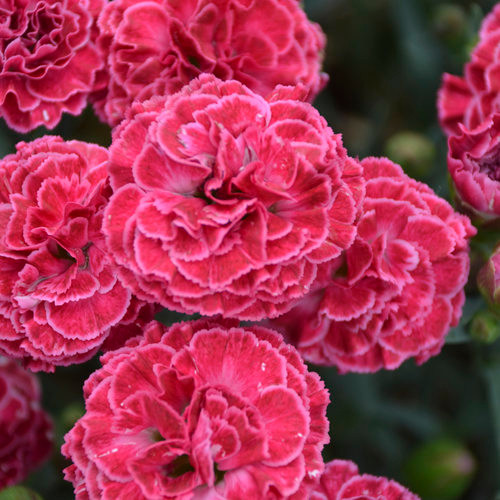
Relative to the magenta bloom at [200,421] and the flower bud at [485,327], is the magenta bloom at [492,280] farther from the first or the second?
the magenta bloom at [200,421]

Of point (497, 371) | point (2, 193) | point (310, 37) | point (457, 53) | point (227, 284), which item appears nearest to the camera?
point (227, 284)

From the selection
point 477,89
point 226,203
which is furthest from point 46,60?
point 477,89

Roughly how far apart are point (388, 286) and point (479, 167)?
10.5 inches

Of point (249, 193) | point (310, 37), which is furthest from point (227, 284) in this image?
point (310, 37)

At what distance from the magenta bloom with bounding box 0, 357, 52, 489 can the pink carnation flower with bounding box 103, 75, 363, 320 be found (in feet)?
1.65

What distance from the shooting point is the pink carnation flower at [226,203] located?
2.15ft

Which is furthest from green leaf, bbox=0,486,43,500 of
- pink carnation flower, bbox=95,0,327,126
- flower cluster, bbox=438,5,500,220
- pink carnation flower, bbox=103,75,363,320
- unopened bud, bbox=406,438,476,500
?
flower cluster, bbox=438,5,500,220

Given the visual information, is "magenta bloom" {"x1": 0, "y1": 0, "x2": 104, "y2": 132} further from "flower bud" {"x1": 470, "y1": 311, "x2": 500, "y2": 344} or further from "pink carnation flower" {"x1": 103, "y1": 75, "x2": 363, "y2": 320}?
"flower bud" {"x1": 470, "y1": 311, "x2": 500, "y2": 344}

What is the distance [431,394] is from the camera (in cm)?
149

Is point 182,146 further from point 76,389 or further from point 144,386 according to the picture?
point 76,389

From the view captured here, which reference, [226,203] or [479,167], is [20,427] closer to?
[226,203]

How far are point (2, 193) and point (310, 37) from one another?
0.46 m

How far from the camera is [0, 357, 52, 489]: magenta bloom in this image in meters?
1.03

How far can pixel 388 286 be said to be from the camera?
781 millimetres
